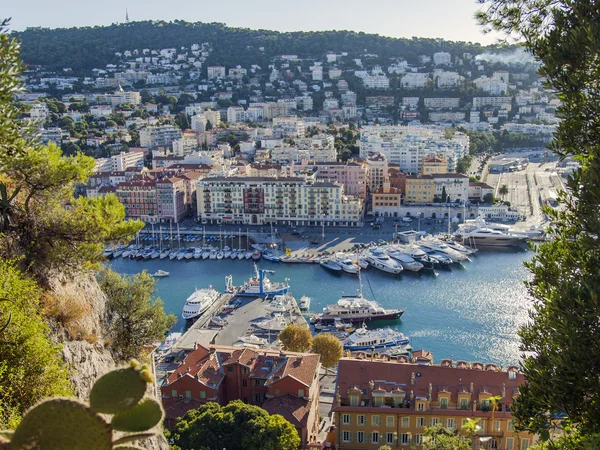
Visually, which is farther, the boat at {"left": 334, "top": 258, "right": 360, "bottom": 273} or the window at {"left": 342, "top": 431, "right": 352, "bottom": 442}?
the boat at {"left": 334, "top": 258, "right": 360, "bottom": 273}

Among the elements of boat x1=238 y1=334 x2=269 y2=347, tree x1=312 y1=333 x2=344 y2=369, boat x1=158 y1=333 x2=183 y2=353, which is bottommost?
boat x1=158 y1=333 x2=183 y2=353

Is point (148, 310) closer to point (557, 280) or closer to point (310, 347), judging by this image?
point (557, 280)

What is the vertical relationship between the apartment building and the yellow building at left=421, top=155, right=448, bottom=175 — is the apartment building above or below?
below

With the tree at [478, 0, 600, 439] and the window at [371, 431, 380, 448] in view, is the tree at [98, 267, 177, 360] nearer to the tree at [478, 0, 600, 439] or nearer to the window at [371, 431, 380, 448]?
the tree at [478, 0, 600, 439]

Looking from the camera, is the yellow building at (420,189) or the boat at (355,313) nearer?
the boat at (355,313)

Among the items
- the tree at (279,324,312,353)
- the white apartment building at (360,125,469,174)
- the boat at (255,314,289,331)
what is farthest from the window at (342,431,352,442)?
the white apartment building at (360,125,469,174)

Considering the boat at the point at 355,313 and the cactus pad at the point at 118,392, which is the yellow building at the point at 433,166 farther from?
the cactus pad at the point at 118,392

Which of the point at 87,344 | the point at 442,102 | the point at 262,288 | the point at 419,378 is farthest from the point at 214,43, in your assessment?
the point at 87,344

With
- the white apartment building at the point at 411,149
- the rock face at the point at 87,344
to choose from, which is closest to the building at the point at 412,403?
the rock face at the point at 87,344
